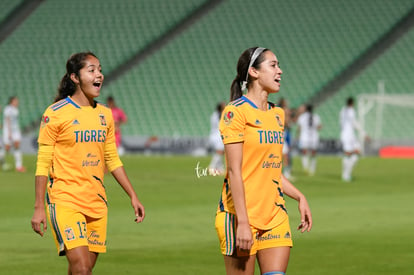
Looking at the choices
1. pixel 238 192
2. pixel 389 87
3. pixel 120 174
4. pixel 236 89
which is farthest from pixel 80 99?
pixel 389 87

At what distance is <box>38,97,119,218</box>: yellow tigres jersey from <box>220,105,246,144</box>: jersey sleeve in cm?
136

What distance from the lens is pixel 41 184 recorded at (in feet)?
21.1

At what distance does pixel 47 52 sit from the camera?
142ft

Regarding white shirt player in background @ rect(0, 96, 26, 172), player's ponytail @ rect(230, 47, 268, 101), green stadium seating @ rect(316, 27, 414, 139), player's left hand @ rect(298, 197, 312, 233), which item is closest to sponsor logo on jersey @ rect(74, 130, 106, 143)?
player's ponytail @ rect(230, 47, 268, 101)

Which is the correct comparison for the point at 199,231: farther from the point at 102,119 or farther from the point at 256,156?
the point at 256,156

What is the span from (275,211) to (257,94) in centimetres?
82

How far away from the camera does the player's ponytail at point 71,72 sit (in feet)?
21.8

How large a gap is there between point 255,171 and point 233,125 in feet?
1.20

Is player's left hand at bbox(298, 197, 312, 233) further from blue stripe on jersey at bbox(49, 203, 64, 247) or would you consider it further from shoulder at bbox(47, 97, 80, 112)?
shoulder at bbox(47, 97, 80, 112)

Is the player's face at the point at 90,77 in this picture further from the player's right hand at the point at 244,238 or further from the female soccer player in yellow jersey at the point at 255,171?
the player's right hand at the point at 244,238

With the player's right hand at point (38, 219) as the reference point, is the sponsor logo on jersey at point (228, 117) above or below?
above

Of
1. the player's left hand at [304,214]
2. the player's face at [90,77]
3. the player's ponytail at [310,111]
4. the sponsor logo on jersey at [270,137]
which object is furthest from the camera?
the player's ponytail at [310,111]

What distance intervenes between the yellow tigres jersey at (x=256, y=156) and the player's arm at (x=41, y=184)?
140 centimetres

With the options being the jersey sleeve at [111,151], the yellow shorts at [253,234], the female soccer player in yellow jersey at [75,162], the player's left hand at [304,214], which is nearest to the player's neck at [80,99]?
the female soccer player in yellow jersey at [75,162]
